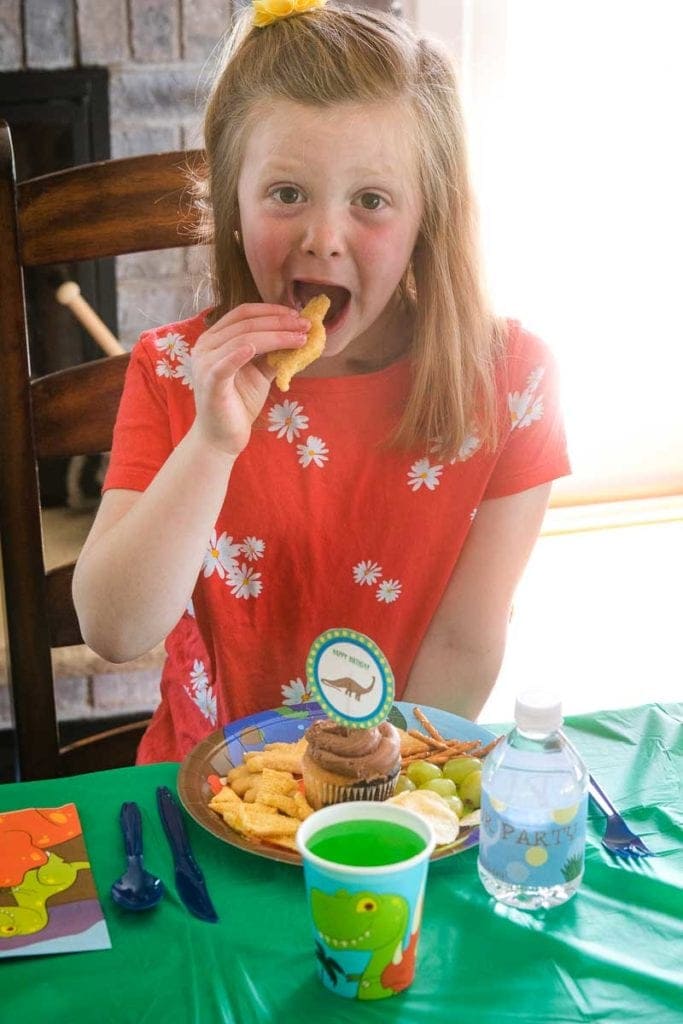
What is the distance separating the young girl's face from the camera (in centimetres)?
112

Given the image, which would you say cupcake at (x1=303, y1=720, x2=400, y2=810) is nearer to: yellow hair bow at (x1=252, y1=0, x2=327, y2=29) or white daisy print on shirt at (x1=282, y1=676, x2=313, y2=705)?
white daisy print on shirt at (x1=282, y1=676, x2=313, y2=705)

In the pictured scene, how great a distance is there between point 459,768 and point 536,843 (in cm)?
14

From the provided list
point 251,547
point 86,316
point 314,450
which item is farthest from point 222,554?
point 86,316

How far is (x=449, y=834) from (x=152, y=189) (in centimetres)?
81

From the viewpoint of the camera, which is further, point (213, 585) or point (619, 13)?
point (619, 13)

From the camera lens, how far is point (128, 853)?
34.1 inches

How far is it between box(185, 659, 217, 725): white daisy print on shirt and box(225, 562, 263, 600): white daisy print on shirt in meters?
0.10

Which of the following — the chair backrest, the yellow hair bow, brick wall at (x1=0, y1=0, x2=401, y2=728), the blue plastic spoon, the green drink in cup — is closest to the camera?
the green drink in cup

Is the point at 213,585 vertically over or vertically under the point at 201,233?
under

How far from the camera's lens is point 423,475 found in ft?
4.42

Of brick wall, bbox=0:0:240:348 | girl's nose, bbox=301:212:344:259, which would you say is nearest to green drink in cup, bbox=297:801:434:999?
girl's nose, bbox=301:212:344:259

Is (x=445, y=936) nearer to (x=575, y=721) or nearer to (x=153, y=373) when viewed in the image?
(x=575, y=721)

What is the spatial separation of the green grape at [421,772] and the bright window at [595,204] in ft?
8.29

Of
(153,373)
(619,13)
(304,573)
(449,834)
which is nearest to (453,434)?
(304,573)
